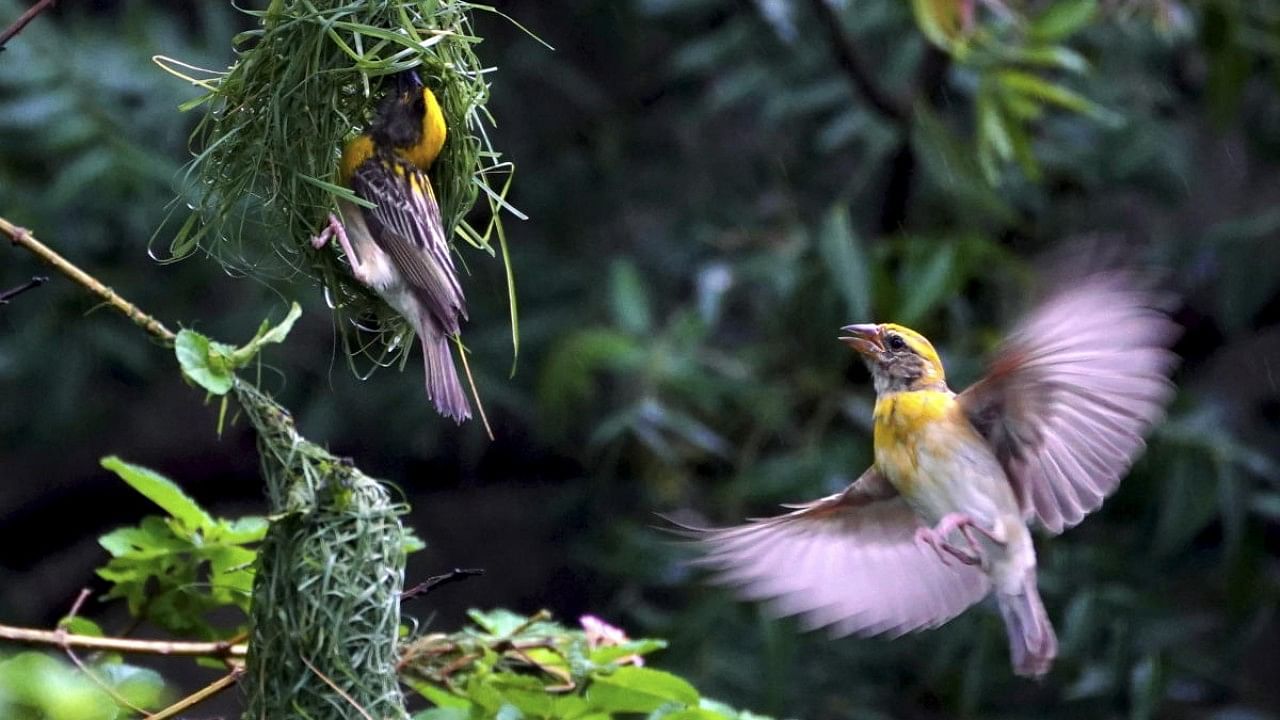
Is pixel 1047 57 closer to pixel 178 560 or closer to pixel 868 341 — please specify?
pixel 868 341

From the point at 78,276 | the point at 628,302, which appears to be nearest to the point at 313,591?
the point at 78,276

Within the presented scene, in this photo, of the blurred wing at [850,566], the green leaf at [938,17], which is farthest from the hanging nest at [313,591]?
the green leaf at [938,17]

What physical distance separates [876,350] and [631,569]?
1765 millimetres

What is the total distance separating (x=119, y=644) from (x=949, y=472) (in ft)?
4.26

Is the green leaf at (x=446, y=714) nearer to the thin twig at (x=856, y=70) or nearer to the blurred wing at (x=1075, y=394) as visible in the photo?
the blurred wing at (x=1075, y=394)

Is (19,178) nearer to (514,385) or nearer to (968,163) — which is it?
(514,385)

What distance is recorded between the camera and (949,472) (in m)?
2.51

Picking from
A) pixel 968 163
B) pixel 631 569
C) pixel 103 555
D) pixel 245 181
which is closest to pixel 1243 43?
pixel 968 163

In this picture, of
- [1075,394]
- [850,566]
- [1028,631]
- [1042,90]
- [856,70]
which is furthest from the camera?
[856,70]

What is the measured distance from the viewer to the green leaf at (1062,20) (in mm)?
3695

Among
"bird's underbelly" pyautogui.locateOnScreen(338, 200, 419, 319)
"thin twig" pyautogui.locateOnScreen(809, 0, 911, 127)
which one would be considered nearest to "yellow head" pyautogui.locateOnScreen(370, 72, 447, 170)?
"bird's underbelly" pyautogui.locateOnScreen(338, 200, 419, 319)

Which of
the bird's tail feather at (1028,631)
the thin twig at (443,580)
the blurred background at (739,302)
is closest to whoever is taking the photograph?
the thin twig at (443,580)

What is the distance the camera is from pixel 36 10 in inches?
66.9

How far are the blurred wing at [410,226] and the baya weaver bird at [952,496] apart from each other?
0.53m
